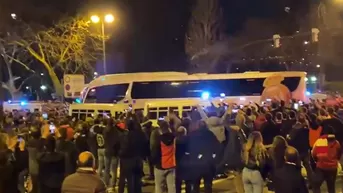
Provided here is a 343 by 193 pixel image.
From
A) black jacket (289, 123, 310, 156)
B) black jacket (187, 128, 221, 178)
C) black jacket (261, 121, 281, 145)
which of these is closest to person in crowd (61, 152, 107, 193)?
black jacket (187, 128, 221, 178)

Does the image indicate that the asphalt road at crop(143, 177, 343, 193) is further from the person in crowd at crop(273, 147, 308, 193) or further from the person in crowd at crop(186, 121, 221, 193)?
the person in crowd at crop(273, 147, 308, 193)

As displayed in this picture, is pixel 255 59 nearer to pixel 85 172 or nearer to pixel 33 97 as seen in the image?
pixel 33 97

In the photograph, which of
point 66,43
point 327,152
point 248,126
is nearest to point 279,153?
point 327,152

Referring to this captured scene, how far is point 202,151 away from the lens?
38.6 ft

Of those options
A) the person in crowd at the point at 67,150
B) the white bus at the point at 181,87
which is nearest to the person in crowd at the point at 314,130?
the person in crowd at the point at 67,150

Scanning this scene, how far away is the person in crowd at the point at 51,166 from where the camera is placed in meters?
9.73

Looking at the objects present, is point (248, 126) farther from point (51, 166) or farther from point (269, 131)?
point (51, 166)

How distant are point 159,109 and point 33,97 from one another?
1859 inches

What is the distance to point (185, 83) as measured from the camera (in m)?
34.7

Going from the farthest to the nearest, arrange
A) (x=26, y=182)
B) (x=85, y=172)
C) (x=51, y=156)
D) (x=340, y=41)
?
1. (x=340, y=41)
2. (x=26, y=182)
3. (x=51, y=156)
4. (x=85, y=172)

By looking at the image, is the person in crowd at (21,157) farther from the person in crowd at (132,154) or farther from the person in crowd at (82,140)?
the person in crowd at (132,154)

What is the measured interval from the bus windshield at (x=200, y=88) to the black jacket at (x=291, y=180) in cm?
2447

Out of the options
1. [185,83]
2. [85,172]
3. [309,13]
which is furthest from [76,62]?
[85,172]

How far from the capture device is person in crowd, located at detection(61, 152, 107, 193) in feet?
22.8
